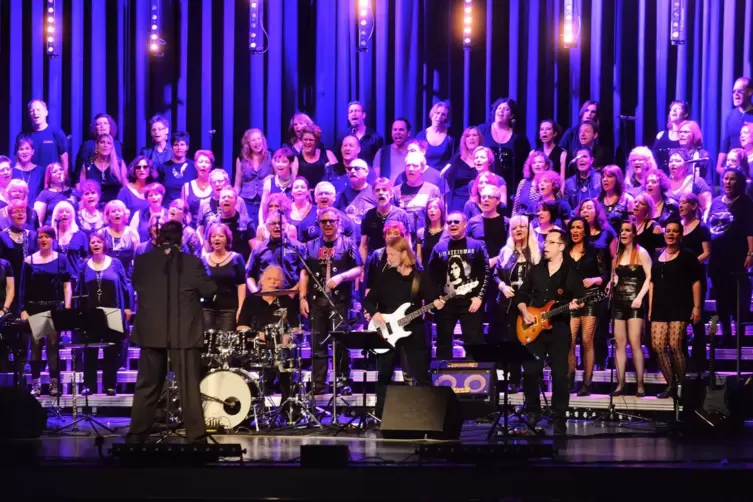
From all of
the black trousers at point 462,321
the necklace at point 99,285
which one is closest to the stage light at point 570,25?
the black trousers at point 462,321

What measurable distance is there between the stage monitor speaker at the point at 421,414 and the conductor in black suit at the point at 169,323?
6.00 feet

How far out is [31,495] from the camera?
6.71 metres

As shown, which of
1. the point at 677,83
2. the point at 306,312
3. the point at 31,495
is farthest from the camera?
the point at 677,83

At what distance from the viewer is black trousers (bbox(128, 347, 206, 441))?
8.59m

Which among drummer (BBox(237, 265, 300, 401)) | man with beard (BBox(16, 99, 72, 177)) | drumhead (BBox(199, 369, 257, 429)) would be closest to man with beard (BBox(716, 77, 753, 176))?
drummer (BBox(237, 265, 300, 401))

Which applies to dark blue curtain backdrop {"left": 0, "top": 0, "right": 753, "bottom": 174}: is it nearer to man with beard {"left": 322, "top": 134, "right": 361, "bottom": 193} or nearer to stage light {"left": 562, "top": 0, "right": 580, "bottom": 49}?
stage light {"left": 562, "top": 0, "right": 580, "bottom": 49}

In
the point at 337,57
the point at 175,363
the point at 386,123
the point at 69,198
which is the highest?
the point at 337,57

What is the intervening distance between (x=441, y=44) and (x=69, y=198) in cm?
576

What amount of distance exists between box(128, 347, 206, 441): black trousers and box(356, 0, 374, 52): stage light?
8112mm

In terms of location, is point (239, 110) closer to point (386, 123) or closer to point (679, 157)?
point (386, 123)

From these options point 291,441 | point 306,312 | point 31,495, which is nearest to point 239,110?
point 306,312

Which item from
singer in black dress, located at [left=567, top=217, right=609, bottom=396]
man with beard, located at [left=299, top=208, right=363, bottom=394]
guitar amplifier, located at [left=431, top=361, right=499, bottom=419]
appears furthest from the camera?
man with beard, located at [left=299, top=208, right=363, bottom=394]

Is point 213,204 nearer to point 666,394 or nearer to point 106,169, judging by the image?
point 106,169

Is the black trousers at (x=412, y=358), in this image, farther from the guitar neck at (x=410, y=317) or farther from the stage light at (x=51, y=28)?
the stage light at (x=51, y=28)
